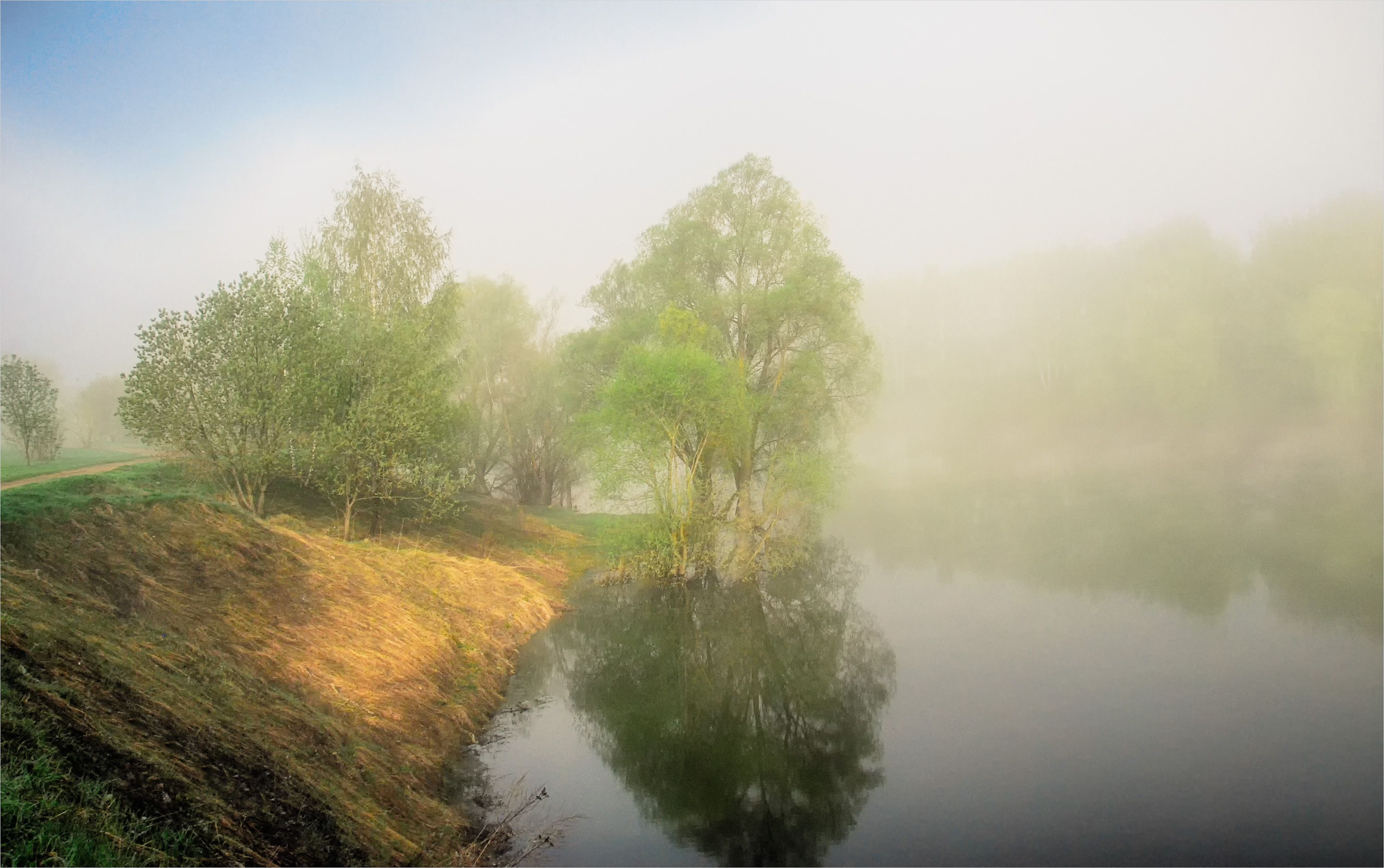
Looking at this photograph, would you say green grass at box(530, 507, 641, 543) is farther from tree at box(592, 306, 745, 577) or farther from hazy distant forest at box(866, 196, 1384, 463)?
hazy distant forest at box(866, 196, 1384, 463)

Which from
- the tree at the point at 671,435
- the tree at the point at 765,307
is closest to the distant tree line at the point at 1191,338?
the tree at the point at 765,307

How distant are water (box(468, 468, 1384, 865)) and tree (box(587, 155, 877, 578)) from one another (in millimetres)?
6967

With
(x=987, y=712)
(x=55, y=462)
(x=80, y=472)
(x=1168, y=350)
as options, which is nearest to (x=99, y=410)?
(x=55, y=462)

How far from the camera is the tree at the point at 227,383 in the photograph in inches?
808

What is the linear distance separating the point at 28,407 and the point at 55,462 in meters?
3.70

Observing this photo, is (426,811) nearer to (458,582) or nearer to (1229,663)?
(458,582)

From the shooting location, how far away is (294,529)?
22.1 meters

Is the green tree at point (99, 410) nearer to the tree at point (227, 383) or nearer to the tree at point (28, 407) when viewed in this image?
the tree at point (28, 407)

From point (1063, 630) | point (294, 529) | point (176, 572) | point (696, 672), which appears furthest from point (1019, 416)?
point (176, 572)

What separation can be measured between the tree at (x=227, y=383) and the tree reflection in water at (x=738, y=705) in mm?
11141

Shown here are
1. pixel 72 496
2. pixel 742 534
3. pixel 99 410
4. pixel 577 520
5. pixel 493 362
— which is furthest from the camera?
pixel 99 410

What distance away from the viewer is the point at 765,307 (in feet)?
105

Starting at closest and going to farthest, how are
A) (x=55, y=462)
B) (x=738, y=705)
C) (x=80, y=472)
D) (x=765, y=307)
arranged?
(x=738, y=705) < (x=80, y=472) < (x=765, y=307) < (x=55, y=462)

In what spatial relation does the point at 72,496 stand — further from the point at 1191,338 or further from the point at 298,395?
the point at 1191,338
